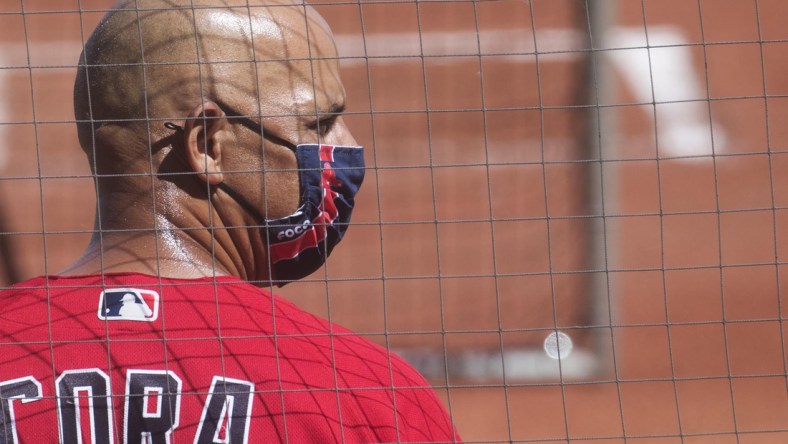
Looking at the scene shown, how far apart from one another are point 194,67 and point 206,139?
0.12 m

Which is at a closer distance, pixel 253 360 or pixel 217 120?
pixel 253 360

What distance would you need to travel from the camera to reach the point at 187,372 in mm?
1515

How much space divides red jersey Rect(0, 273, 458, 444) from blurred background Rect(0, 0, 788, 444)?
413 centimetres

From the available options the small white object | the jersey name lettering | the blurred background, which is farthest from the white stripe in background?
the jersey name lettering

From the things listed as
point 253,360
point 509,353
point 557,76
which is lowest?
point 509,353

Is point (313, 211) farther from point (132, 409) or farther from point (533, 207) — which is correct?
point (533, 207)

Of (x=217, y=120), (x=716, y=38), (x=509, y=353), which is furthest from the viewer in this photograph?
(x=716, y=38)

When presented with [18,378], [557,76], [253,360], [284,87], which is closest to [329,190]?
[284,87]

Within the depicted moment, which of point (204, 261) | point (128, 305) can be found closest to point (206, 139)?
point (204, 261)

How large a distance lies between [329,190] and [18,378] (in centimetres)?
62

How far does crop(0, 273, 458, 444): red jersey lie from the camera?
1.47 metres

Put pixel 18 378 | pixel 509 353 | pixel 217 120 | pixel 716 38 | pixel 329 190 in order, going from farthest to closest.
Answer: pixel 716 38
pixel 509 353
pixel 329 190
pixel 217 120
pixel 18 378

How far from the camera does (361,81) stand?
20.6 feet

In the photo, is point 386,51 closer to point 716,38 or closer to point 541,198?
point 541,198
